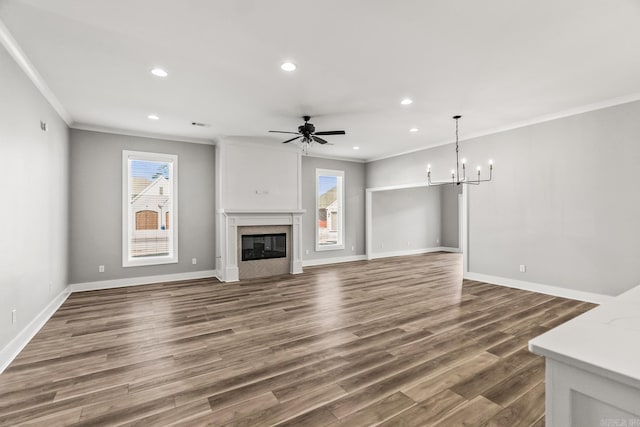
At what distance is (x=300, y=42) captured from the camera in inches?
112

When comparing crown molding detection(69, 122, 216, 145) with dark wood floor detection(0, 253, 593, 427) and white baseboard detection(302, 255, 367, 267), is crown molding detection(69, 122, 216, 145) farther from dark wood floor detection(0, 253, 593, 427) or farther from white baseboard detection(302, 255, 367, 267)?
white baseboard detection(302, 255, 367, 267)

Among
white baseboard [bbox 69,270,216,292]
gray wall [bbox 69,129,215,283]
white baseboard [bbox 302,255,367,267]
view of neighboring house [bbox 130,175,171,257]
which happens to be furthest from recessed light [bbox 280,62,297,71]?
white baseboard [bbox 302,255,367,267]

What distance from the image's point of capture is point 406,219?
9812mm

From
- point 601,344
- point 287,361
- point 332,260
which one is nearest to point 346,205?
point 332,260

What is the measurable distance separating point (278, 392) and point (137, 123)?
5.11 meters

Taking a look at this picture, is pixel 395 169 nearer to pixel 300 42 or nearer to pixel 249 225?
pixel 249 225

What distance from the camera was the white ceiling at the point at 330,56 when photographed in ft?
7.88

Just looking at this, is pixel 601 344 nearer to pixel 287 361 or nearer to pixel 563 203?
pixel 287 361

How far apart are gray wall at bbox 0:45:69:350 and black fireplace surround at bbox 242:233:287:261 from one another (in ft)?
9.93

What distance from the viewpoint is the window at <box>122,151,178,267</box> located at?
19.0 feet

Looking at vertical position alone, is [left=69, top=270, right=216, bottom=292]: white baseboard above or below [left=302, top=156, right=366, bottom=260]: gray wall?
below

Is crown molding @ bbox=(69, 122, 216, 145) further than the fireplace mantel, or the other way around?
the fireplace mantel

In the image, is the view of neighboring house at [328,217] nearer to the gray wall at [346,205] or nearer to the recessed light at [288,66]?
the gray wall at [346,205]

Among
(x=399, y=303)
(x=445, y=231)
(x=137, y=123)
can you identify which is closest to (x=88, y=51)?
(x=137, y=123)
